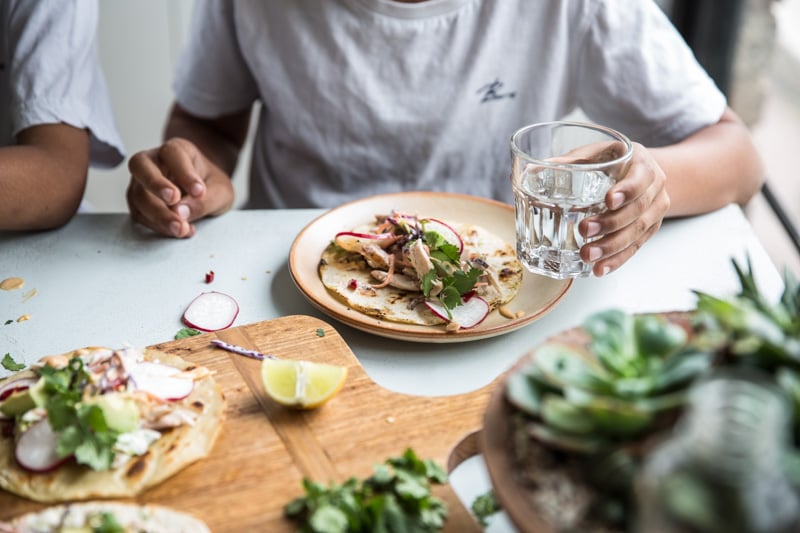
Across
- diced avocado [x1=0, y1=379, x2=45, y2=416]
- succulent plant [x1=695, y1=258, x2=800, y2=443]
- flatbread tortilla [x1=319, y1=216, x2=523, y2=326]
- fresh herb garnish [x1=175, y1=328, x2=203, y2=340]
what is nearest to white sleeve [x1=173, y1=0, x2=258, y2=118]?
flatbread tortilla [x1=319, y1=216, x2=523, y2=326]

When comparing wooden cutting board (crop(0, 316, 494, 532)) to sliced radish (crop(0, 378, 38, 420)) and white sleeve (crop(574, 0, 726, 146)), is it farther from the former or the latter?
white sleeve (crop(574, 0, 726, 146))

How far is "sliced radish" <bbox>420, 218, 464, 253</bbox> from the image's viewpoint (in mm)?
1528

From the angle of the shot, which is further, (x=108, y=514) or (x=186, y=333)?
(x=186, y=333)

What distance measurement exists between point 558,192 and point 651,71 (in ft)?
1.88

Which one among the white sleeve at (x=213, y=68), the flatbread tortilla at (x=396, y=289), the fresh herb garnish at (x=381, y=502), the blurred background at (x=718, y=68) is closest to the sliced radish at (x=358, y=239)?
the flatbread tortilla at (x=396, y=289)

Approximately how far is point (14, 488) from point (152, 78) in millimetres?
2667

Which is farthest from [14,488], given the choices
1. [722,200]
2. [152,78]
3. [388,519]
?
[152,78]

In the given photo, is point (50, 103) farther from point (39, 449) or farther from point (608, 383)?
point (608, 383)

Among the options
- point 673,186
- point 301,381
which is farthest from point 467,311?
point 673,186

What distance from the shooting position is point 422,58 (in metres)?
1.94

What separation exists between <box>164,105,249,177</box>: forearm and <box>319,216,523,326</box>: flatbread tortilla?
720 millimetres

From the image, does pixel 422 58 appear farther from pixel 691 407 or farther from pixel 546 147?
pixel 691 407

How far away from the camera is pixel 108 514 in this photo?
3.15ft

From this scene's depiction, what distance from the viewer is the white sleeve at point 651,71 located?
1840 millimetres
